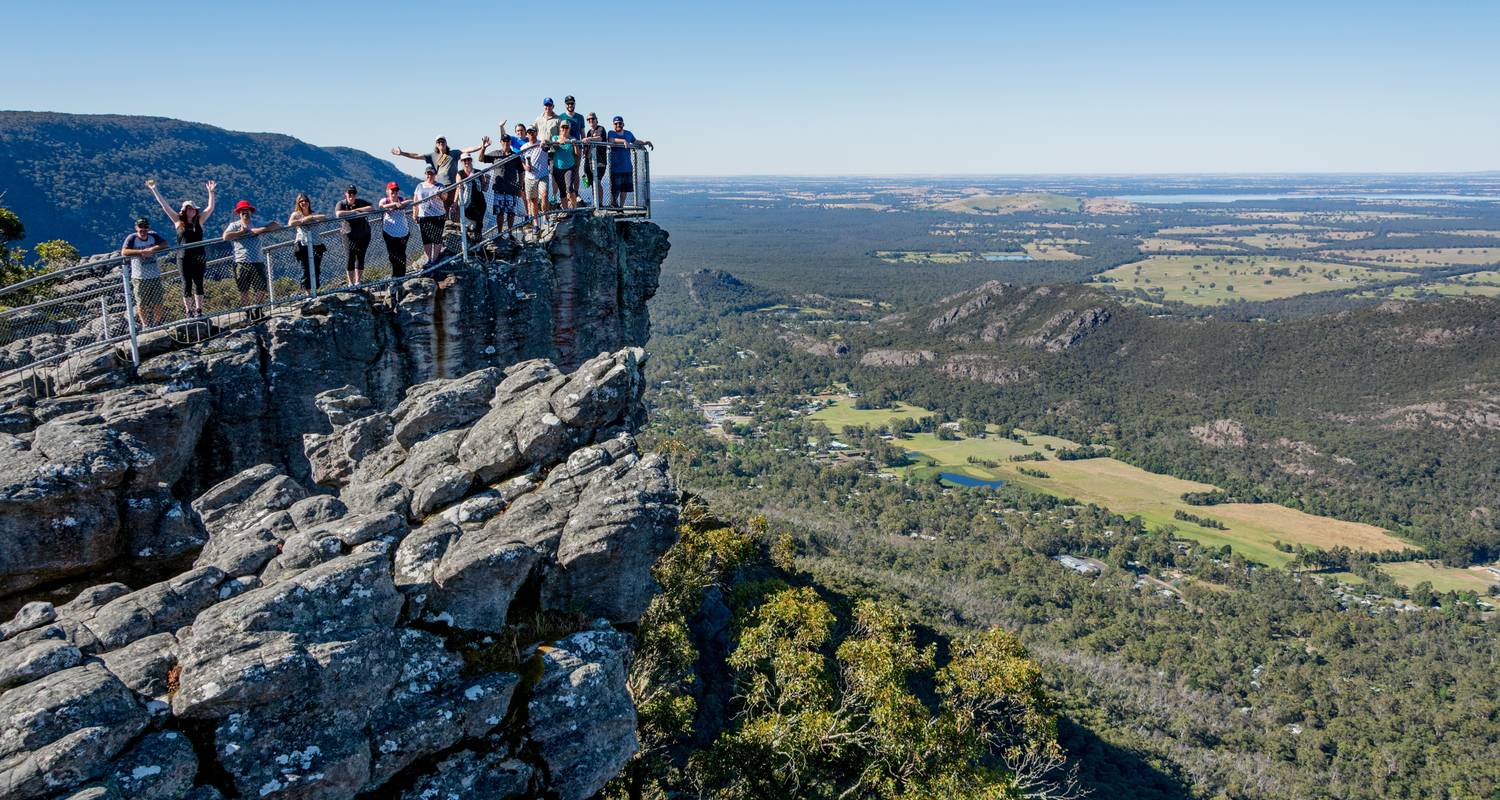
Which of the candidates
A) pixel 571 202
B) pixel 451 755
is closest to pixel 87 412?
pixel 451 755

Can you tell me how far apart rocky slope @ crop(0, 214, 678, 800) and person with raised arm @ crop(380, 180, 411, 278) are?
2220 mm

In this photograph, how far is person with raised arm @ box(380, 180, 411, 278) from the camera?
17.9m

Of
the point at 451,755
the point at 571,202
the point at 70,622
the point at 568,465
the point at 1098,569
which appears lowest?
the point at 1098,569

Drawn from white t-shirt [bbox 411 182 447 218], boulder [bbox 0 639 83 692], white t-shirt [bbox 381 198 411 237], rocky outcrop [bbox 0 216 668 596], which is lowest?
boulder [bbox 0 639 83 692]

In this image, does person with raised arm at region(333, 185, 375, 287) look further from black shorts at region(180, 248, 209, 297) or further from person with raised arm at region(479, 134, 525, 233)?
person with raised arm at region(479, 134, 525, 233)

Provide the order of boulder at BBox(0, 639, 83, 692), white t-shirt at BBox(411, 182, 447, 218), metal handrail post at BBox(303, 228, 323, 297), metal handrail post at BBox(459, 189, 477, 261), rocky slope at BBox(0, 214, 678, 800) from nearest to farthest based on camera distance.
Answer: boulder at BBox(0, 639, 83, 692), rocky slope at BBox(0, 214, 678, 800), metal handrail post at BBox(303, 228, 323, 297), white t-shirt at BBox(411, 182, 447, 218), metal handrail post at BBox(459, 189, 477, 261)

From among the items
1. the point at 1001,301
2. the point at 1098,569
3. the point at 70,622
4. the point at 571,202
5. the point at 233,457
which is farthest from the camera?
the point at 1001,301

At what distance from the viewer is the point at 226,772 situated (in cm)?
854

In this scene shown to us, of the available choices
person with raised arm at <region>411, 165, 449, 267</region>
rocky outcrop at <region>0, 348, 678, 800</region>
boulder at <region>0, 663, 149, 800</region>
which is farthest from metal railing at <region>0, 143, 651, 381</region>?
boulder at <region>0, 663, 149, 800</region>

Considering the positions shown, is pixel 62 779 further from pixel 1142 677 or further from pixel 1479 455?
pixel 1479 455

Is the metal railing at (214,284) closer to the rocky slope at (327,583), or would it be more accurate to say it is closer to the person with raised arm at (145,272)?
the person with raised arm at (145,272)

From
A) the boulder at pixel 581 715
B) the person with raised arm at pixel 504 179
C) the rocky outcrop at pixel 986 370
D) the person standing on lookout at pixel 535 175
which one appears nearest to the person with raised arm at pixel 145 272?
the person with raised arm at pixel 504 179

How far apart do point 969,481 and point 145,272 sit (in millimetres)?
101071

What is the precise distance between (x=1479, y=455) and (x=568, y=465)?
5046 inches
